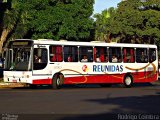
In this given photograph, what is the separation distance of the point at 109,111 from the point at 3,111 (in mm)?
3282

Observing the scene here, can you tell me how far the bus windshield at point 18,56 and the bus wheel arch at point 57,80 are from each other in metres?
1.89

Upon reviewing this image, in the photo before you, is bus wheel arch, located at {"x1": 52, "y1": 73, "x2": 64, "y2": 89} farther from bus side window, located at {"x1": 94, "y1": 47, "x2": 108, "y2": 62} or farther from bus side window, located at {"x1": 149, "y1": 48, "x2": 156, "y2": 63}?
bus side window, located at {"x1": 149, "y1": 48, "x2": 156, "y2": 63}

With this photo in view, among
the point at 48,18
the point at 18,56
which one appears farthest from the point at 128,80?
the point at 48,18

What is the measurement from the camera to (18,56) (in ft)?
94.8

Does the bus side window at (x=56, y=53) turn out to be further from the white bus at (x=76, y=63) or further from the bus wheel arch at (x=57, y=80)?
the bus wheel arch at (x=57, y=80)

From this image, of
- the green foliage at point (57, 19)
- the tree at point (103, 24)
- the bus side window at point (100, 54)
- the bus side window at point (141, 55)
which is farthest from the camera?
the tree at point (103, 24)

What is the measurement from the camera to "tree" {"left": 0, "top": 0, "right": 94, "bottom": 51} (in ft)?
127

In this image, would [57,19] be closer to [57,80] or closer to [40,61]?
[57,80]

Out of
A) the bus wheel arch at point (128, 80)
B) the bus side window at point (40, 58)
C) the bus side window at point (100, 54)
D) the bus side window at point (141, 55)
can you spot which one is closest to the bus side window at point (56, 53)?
the bus side window at point (40, 58)

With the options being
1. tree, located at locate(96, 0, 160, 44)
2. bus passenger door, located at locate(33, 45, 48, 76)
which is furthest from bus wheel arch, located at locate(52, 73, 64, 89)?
tree, located at locate(96, 0, 160, 44)

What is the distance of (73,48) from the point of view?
100 feet

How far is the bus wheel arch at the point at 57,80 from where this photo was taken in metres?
29.3

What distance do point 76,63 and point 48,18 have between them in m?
8.92

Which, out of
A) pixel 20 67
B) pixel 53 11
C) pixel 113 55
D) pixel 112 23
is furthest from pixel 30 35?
pixel 112 23
